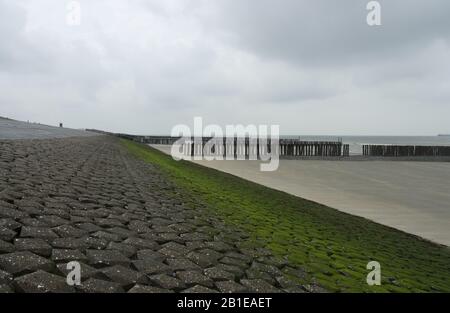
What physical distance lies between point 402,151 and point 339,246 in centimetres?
4213

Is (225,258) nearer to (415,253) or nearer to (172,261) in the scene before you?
(172,261)

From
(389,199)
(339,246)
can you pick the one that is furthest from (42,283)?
(389,199)

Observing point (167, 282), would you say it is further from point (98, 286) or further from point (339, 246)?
point (339, 246)

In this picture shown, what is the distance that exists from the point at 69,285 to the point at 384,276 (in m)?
4.37

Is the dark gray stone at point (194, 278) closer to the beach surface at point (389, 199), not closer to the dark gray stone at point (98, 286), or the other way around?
the dark gray stone at point (98, 286)

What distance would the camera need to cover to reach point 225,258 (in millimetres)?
4367

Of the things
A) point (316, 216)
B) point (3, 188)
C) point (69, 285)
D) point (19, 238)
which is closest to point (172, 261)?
point (69, 285)

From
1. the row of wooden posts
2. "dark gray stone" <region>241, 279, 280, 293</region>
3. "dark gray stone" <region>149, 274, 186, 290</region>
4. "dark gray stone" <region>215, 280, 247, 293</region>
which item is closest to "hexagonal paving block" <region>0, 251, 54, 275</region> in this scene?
"dark gray stone" <region>149, 274, 186, 290</region>

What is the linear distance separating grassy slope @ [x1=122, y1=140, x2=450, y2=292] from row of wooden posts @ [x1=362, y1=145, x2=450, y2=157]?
117ft

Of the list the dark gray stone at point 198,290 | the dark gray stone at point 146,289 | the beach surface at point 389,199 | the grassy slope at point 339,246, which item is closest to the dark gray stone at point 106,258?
the dark gray stone at point 146,289

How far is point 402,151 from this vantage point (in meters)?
44.1

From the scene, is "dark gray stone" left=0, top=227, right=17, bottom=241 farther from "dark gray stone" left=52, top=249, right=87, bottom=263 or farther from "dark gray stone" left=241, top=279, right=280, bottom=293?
"dark gray stone" left=241, top=279, right=280, bottom=293

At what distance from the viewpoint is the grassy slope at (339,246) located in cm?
494
